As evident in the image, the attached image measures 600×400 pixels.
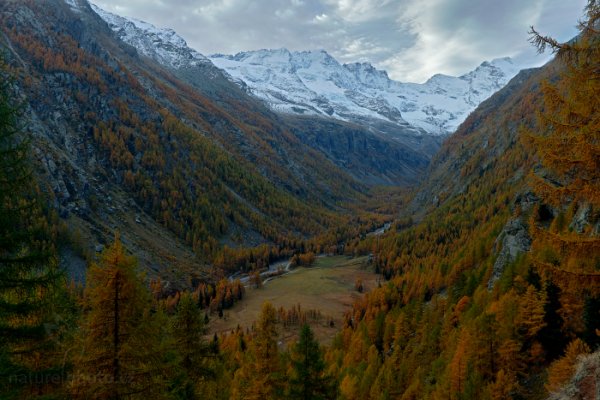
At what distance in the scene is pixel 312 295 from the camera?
149625mm

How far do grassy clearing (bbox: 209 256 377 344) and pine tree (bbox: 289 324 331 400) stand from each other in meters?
81.3

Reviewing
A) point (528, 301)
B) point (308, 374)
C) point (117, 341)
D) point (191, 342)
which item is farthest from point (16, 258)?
point (528, 301)

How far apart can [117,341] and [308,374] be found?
43.7ft

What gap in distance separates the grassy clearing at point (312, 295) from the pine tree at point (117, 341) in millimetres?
90943

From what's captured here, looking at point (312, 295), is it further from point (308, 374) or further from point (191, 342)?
point (308, 374)

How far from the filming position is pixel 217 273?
169500mm

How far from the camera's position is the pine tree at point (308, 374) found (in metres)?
24.8

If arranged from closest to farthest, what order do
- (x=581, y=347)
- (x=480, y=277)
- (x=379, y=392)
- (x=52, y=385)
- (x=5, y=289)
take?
(x=5, y=289) → (x=52, y=385) → (x=581, y=347) → (x=379, y=392) → (x=480, y=277)

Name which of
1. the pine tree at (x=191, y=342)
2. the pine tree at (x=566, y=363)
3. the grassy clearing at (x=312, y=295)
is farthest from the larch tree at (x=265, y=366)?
the grassy clearing at (x=312, y=295)

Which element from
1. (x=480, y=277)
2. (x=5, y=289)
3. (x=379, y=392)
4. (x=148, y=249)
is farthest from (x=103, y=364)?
(x=148, y=249)

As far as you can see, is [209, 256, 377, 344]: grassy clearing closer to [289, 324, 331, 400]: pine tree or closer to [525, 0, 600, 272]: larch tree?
[289, 324, 331, 400]: pine tree

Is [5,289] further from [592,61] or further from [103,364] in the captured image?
[592,61]

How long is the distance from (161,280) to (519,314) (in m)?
130

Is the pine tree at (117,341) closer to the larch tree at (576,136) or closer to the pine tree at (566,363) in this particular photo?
the larch tree at (576,136)
